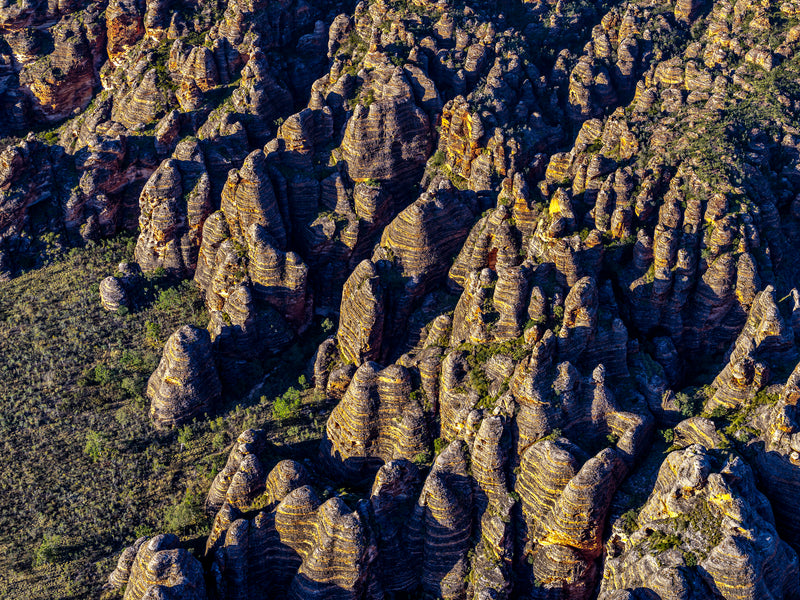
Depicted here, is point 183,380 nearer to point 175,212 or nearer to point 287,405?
point 287,405

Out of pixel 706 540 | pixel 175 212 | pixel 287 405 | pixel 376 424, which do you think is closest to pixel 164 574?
pixel 376 424

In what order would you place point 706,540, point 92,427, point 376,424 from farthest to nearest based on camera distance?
point 92,427 → point 376,424 → point 706,540

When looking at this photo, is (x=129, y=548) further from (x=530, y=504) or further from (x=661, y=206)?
(x=661, y=206)

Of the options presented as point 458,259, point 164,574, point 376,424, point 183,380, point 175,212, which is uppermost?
point 175,212

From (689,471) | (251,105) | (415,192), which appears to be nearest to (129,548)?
(689,471)

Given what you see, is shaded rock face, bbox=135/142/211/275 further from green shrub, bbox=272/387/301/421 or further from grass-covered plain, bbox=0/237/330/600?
green shrub, bbox=272/387/301/421

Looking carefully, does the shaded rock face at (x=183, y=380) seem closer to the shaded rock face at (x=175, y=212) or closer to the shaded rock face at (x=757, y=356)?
the shaded rock face at (x=175, y=212)

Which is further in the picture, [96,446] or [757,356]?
[96,446]

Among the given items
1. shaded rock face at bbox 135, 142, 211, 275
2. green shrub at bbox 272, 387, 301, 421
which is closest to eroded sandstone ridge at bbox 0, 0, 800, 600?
shaded rock face at bbox 135, 142, 211, 275
